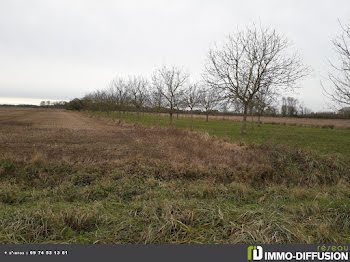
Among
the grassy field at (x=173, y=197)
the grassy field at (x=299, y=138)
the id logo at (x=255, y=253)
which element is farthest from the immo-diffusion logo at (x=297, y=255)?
the grassy field at (x=299, y=138)

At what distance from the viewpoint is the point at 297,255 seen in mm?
2756

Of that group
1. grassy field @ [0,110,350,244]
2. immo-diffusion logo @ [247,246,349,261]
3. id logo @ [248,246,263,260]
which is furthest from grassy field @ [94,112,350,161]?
id logo @ [248,246,263,260]

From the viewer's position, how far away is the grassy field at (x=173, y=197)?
3.12m

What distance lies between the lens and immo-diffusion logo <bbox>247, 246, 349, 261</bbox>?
9.01ft

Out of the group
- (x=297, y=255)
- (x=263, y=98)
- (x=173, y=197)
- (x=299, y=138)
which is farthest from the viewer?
(x=263, y=98)

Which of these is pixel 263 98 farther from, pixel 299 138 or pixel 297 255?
pixel 297 255

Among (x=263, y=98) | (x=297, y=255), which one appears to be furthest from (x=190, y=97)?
(x=297, y=255)

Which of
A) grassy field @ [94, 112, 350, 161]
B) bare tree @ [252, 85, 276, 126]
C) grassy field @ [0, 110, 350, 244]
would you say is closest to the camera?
grassy field @ [0, 110, 350, 244]

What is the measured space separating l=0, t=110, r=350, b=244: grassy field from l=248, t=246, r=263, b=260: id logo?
13cm

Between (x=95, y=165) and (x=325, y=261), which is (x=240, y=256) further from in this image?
(x=95, y=165)

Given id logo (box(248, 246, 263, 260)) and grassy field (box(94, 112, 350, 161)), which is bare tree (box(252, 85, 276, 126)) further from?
id logo (box(248, 246, 263, 260))

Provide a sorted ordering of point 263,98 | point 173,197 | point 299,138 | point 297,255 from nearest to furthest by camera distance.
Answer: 1. point 297,255
2. point 173,197
3. point 299,138
4. point 263,98

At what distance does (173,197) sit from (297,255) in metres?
2.92

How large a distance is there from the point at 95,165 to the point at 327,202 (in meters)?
7.38
